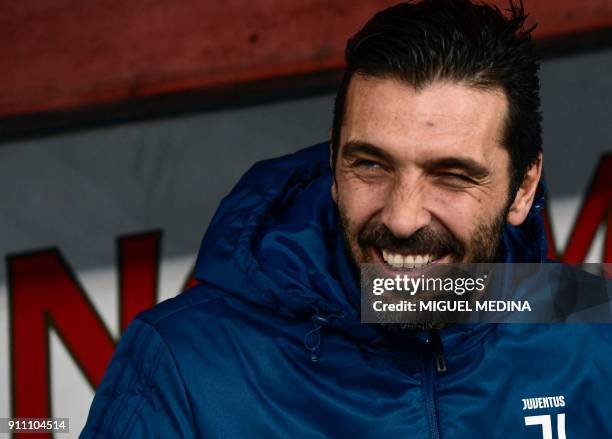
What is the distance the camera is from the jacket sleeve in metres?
1.17

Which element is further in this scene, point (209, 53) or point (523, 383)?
point (209, 53)

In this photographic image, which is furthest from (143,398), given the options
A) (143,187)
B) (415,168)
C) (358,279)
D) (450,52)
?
(143,187)

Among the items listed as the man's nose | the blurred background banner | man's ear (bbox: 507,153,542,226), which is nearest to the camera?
the man's nose

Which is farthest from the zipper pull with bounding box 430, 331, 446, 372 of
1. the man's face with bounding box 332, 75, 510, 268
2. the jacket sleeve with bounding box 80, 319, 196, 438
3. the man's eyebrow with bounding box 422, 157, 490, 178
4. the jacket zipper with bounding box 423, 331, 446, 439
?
the jacket sleeve with bounding box 80, 319, 196, 438

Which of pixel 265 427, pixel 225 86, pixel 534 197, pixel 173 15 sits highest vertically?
pixel 173 15

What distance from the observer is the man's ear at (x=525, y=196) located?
1353 mm

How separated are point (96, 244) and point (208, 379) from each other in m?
0.78

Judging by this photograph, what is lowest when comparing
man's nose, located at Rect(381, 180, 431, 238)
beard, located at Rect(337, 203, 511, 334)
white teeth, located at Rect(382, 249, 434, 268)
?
white teeth, located at Rect(382, 249, 434, 268)

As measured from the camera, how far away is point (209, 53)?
5.30 feet

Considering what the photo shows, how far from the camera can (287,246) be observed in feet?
4.17

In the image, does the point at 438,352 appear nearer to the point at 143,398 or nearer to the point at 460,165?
the point at 460,165

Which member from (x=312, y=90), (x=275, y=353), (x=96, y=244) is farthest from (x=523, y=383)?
(x=96, y=244)

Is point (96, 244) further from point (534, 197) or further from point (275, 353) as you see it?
point (534, 197)

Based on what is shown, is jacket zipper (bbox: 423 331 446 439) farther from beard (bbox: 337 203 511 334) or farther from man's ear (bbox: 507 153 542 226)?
man's ear (bbox: 507 153 542 226)
